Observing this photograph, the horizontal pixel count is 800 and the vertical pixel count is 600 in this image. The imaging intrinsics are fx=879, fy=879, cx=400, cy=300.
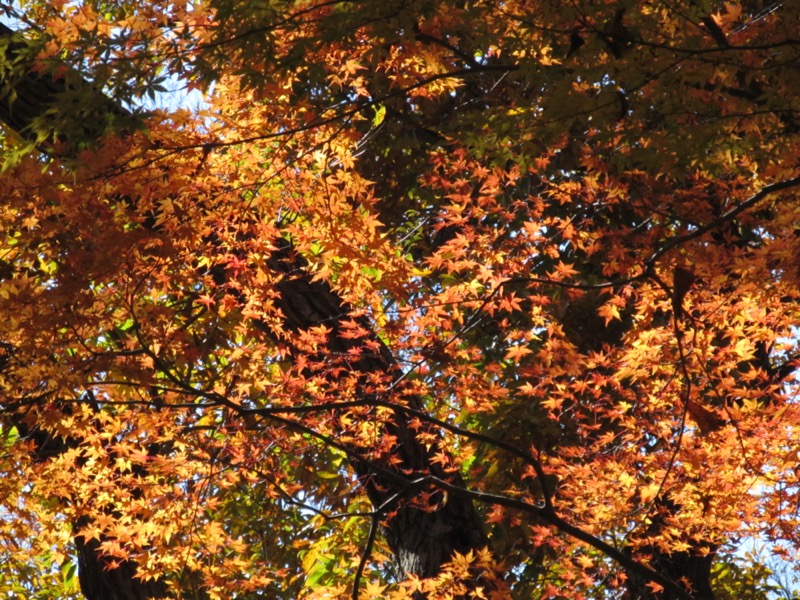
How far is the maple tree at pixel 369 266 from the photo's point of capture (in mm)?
2908

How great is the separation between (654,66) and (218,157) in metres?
2.14

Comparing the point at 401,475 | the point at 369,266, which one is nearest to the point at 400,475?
the point at 401,475

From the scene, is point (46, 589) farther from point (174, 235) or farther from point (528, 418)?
point (174, 235)

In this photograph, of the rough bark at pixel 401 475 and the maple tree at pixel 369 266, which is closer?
the maple tree at pixel 369 266

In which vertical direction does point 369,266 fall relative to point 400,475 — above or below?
above

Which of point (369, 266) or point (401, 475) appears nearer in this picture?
point (369, 266)

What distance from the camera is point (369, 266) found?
4238 mm

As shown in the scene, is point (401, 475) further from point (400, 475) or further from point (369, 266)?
point (369, 266)

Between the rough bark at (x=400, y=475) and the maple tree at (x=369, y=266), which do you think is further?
the rough bark at (x=400, y=475)

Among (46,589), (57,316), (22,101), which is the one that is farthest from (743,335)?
(46,589)

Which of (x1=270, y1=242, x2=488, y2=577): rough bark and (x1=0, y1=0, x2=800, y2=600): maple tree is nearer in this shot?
(x1=0, y1=0, x2=800, y2=600): maple tree

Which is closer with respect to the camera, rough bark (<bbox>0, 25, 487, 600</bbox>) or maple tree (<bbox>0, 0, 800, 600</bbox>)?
maple tree (<bbox>0, 0, 800, 600</bbox>)

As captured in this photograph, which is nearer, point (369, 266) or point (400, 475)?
point (369, 266)

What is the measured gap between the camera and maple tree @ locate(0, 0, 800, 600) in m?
2.91
